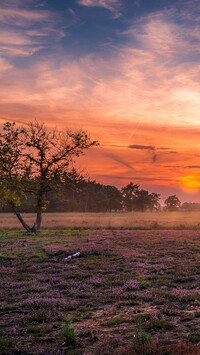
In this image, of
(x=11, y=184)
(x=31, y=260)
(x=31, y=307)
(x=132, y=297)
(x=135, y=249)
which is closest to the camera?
(x=31, y=307)

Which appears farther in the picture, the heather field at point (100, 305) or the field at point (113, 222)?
the field at point (113, 222)

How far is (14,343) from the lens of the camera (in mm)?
10789

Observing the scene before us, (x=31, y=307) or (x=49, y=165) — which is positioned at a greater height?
(x=49, y=165)

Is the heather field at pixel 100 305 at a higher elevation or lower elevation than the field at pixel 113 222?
lower

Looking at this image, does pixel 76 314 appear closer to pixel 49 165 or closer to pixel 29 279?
pixel 29 279

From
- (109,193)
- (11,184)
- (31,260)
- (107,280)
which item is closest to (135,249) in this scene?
(31,260)

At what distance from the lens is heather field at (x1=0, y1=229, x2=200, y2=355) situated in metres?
10.5

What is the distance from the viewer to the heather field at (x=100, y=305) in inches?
412

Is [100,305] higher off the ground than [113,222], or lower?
lower

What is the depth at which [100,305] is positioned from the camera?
15164 mm

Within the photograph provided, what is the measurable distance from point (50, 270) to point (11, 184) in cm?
3197

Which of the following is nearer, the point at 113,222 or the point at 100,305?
the point at 100,305

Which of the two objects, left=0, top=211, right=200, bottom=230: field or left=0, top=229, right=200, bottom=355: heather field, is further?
left=0, top=211, right=200, bottom=230: field

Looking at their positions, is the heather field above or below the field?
below
